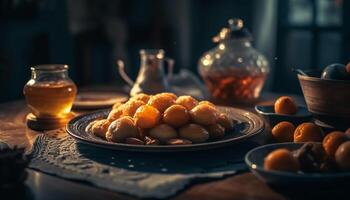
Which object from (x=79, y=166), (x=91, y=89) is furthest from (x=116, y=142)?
(x=91, y=89)

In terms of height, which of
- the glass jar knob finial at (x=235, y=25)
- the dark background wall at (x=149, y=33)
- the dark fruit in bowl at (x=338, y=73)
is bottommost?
the dark background wall at (x=149, y=33)

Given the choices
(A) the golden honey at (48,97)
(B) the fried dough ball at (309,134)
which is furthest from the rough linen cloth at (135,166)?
(A) the golden honey at (48,97)

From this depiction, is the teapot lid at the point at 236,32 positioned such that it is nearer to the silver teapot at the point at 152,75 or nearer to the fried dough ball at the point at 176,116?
the silver teapot at the point at 152,75

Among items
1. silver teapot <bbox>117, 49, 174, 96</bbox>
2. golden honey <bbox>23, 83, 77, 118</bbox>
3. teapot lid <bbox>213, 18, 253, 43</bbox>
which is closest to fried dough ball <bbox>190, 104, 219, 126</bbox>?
golden honey <bbox>23, 83, 77, 118</bbox>

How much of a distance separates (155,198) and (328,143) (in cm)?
34

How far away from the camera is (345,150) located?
2.83 feet

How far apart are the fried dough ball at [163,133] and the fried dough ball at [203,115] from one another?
0.06 meters

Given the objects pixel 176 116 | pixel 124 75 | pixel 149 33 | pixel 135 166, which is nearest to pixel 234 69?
pixel 124 75

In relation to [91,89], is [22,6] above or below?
above

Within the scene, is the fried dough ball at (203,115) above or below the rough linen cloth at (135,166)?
above

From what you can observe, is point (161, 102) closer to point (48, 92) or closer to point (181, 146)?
point (181, 146)

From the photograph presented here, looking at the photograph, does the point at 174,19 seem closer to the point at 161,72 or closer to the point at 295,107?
the point at 161,72

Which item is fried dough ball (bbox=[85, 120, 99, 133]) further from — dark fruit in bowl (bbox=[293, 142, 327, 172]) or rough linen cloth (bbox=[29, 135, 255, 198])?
dark fruit in bowl (bbox=[293, 142, 327, 172])

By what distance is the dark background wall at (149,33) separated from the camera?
151 inches
